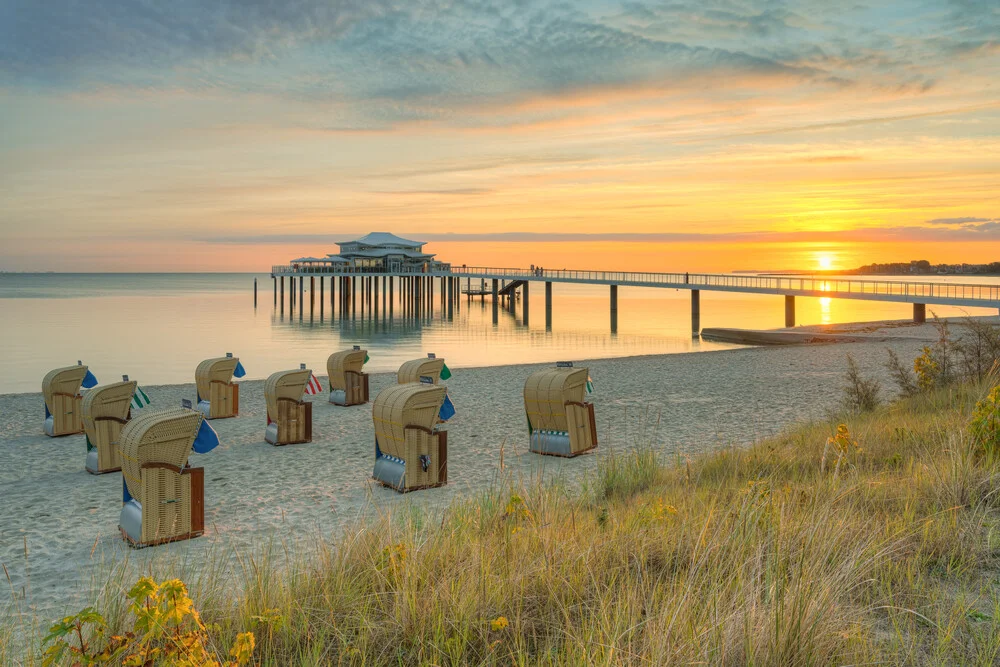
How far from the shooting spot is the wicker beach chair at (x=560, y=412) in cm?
1007

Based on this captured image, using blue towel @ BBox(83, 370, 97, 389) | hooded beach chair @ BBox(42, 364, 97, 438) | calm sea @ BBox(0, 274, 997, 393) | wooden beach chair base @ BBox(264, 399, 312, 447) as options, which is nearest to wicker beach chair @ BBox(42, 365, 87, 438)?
Answer: hooded beach chair @ BBox(42, 364, 97, 438)

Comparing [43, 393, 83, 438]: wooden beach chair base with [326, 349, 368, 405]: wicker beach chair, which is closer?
[43, 393, 83, 438]: wooden beach chair base

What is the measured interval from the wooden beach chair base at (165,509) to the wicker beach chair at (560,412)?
4644 mm

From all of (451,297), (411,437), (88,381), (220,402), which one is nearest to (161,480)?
(411,437)

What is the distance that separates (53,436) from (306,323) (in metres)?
44.5

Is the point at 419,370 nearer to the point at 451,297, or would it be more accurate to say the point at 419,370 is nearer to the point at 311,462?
the point at 311,462

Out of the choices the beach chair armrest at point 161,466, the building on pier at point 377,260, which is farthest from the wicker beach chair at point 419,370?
the building on pier at point 377,260

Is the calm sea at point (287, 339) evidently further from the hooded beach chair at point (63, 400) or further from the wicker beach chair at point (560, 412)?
the wicker beach chair at point (560, 412)

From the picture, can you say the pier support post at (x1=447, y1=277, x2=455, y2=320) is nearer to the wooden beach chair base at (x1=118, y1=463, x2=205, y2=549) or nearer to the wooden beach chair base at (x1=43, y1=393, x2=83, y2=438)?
the wooden beach chair base at (x1=43, y1=393, x2=83, y2=438)

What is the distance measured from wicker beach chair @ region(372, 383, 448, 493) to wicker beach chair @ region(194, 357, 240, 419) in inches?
243

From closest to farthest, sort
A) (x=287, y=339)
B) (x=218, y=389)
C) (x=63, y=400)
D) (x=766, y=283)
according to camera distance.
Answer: (x=63, y=400), (x=218, y=389), (x=287, y=339), (x=766, y=283)

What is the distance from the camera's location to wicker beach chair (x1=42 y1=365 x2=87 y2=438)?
11.8 metres

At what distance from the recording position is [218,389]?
1374cm

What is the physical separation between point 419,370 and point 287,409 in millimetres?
2331
